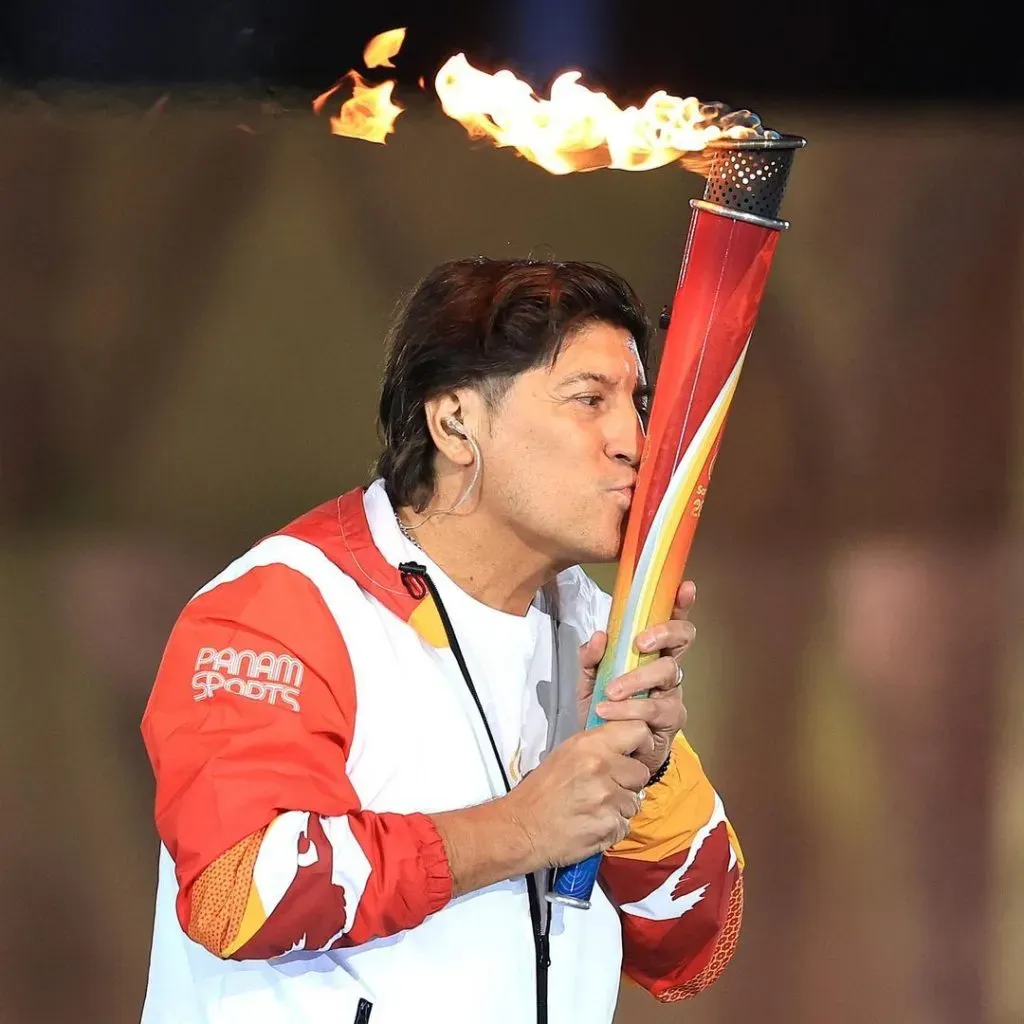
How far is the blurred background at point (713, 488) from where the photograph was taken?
2.37m

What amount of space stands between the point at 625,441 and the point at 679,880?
0.45 meters

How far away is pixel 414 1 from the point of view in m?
2.13

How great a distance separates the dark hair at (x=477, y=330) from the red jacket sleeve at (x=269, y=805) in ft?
0.90

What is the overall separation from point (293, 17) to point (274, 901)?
1482 millimetres

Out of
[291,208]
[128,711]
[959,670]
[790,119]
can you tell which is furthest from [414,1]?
[959,670]

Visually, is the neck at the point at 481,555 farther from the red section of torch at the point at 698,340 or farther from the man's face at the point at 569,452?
the red section of torch at the point at 698,340

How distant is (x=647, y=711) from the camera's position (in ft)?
4.11

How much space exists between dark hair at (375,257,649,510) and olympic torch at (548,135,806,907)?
0.43 ft

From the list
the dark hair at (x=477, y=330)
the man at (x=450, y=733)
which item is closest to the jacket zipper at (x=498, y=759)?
the man at (x=450, y=733)

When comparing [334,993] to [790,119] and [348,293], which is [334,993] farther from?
[790,119]

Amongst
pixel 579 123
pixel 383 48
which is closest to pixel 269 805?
pixel 579 123

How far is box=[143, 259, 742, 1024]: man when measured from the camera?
114 cm

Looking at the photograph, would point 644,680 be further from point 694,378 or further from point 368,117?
point 368,117

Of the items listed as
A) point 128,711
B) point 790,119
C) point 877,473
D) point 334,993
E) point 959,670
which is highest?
point 790,119
